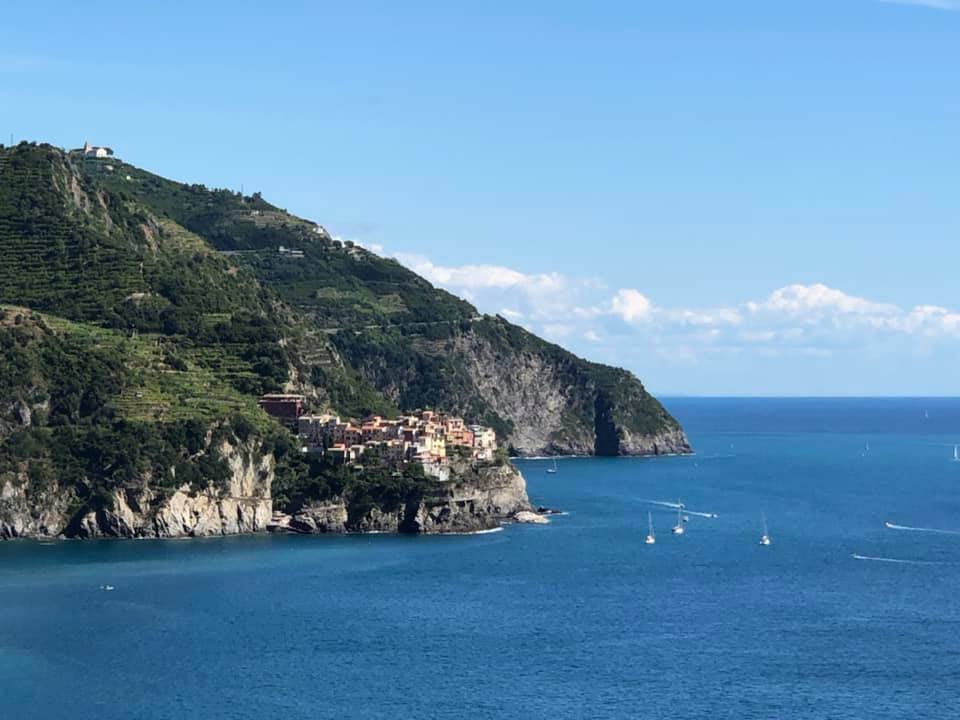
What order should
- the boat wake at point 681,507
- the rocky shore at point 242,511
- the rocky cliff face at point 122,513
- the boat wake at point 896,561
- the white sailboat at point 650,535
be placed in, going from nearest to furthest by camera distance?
the boat wake at point 896,561 < the rocky cliff face at point 122,513 < the rocky shore at point 242,511 < the white sailboat at point 650,535 < the boat wake at point 681,507


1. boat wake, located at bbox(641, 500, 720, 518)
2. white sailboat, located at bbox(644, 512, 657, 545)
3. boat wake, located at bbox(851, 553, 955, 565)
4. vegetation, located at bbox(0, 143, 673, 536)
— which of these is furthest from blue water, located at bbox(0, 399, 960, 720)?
boat wake, located at bbox(641, 500, 720, 518)

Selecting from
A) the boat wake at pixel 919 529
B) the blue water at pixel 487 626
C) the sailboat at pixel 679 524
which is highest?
the sailboat at pixel 679 524

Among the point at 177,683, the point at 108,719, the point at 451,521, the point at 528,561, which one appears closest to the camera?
the point at 108,719

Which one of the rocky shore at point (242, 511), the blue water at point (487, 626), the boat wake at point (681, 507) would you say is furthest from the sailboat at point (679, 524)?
the rocky shore at point (242, 511)

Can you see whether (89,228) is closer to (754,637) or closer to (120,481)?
(120,481)

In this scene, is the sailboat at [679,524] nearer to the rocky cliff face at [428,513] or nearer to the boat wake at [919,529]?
the rocky cliff face at [428,513]

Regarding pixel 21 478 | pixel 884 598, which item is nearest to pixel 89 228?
pixel 21 478
